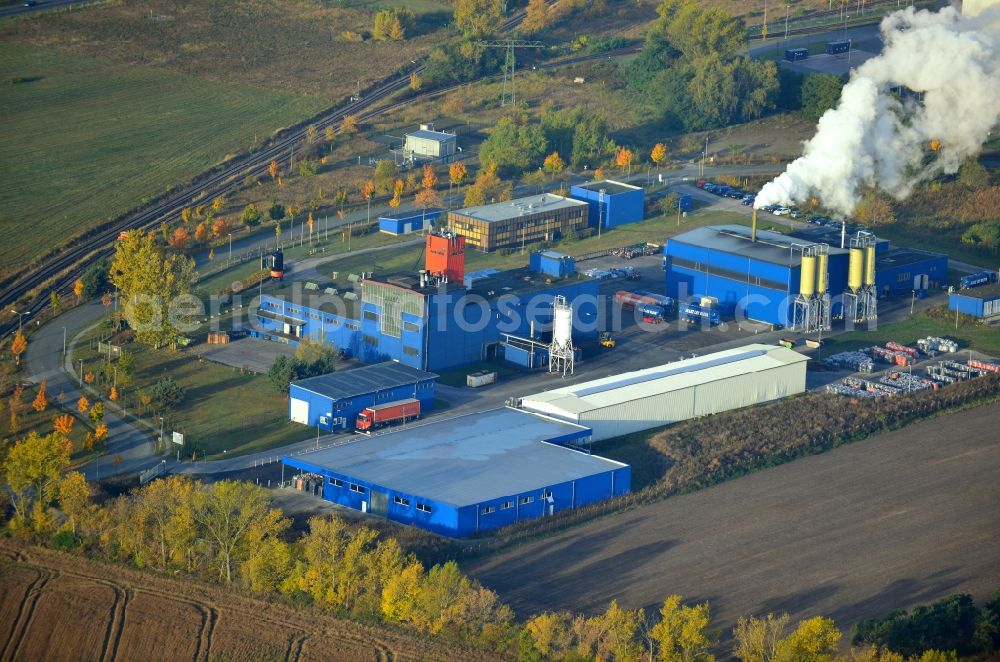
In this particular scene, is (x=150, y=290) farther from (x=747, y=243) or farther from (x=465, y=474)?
(x=747, y=243)

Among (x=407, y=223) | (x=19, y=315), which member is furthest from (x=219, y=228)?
(x=19, y=315)

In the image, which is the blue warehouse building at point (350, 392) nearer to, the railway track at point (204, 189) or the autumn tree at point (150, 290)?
the autumn tree at point (150, 290)

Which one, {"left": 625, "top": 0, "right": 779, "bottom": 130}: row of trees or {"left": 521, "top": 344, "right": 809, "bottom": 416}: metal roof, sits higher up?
{"left": 625, "top": 0, "right": 779, "bottom": 130}: row of trees

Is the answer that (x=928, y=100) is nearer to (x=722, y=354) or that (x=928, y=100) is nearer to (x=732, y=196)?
(x=732, y=196)

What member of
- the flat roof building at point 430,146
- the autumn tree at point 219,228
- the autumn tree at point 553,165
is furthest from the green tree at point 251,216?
the autumn tree at point 553,165

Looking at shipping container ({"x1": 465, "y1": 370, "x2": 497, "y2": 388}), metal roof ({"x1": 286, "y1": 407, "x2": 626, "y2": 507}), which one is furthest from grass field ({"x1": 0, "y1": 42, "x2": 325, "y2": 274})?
metal roof ({"x1": 286, "y1": 407, "x2": 626, "y2": 507})

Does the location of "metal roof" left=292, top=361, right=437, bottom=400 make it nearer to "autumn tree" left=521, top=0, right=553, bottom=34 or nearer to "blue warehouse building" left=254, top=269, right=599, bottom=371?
"blue warehouse building" left=254, top=269, right=599, bottom=371
